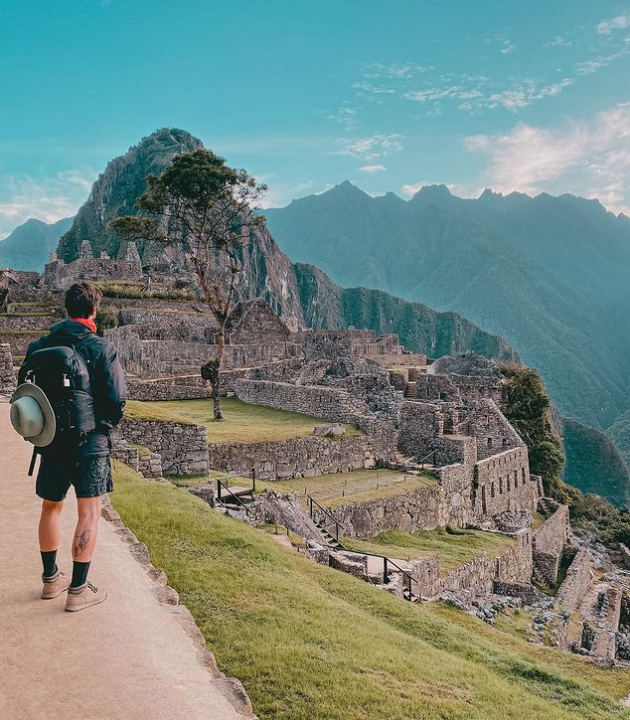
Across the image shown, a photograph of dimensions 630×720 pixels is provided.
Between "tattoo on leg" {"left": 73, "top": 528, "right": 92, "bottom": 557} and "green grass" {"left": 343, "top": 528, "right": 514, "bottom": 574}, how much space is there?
9748mm

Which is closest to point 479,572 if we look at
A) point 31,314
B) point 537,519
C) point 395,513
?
point 395,513

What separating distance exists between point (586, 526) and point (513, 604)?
25001mm

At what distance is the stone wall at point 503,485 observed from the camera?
933 inches

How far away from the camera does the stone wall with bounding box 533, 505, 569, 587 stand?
23.3 m

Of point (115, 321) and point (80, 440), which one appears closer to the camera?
point (80, 440)

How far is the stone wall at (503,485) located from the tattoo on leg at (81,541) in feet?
65.6

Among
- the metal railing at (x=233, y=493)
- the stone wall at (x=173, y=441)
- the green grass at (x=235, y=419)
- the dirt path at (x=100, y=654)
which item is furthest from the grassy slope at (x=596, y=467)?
the dirt path at (x=100, y=654)

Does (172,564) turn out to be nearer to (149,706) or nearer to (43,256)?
(149,706)

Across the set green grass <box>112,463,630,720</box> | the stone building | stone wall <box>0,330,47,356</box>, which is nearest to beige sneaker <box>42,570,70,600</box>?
green grass <box>112,463,630,720</box>

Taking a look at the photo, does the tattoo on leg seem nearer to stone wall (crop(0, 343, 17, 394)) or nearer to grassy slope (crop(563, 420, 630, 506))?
stone wall (crop(0, 343, 17, 394))

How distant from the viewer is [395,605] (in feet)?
28.8

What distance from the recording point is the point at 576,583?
74.0 ft

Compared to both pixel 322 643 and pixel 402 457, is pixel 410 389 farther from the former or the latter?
pixel 322 643

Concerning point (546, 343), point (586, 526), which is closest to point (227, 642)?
point (586, 526)
